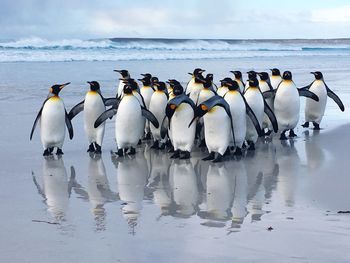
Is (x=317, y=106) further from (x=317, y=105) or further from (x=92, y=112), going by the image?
(x=92, y=112)

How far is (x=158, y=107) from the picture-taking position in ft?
26.5

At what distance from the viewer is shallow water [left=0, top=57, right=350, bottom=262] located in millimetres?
3922

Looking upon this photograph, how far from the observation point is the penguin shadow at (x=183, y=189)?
194 inches

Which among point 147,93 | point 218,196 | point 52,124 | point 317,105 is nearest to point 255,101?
point 147,93

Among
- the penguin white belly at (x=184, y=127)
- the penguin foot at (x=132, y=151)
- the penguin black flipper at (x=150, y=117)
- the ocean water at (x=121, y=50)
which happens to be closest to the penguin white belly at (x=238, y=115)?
the penguin white belly at (x=184, y=127)

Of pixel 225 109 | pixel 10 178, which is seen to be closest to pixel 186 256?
pixel 10 178

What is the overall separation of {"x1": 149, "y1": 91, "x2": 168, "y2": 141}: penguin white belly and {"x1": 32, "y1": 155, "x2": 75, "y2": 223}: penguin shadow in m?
1.25

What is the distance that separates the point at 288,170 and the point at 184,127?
1333 millimetres

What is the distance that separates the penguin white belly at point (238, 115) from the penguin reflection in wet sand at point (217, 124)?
0.95 feet

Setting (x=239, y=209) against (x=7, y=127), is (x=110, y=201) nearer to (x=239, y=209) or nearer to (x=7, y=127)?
(x=239, y=209)

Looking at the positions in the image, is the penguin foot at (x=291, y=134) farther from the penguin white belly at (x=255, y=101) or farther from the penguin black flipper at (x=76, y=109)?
the penguin black flipper at (x=76, y=109)

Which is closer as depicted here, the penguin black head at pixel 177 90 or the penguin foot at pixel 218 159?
the penguin foot at pixel 218 159

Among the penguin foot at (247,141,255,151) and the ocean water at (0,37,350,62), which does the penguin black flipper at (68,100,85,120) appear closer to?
the penguin foot at (247,141,255,151)

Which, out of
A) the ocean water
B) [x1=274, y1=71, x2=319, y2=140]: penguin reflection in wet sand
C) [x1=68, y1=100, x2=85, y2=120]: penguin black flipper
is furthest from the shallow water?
the ocean water
